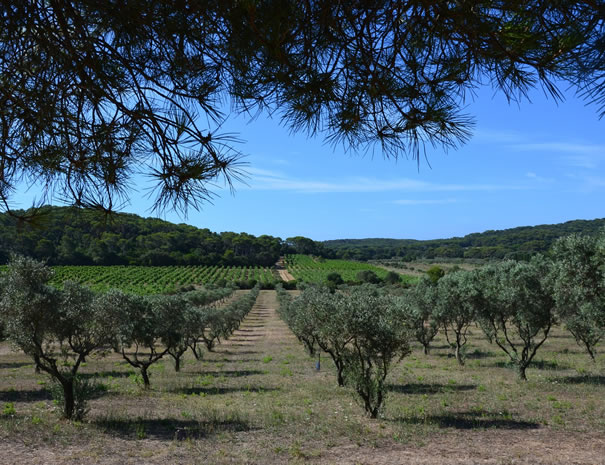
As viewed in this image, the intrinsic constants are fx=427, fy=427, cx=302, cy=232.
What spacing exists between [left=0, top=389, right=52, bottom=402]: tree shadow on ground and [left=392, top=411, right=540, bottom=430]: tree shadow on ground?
1395 centimetres

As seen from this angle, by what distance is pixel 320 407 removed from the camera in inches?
626

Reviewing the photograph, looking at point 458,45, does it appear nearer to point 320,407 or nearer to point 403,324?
point 403,324

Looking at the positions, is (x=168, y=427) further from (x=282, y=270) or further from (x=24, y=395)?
(x=282, y=270)

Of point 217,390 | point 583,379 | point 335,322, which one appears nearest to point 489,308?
point 583,379

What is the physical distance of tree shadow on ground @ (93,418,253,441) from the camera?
12.2m

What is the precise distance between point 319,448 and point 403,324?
5.67 meters

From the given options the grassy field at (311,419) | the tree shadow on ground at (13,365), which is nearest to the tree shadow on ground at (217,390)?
the grassy field at (311,419)

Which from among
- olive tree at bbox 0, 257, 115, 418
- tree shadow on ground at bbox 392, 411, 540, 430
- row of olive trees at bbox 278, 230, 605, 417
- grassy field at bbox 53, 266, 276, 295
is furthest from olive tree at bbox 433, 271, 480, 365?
grassy field at bbox 53, 266, 276, 295

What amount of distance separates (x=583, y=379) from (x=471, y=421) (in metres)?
9.12

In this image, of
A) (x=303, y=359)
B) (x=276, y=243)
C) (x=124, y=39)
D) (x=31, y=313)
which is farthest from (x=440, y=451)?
(x=276, y=243)

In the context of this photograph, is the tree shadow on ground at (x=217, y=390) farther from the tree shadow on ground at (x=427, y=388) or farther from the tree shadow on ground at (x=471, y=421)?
the tree shadow on ground at (x=471, y=421)

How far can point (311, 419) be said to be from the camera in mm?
13859

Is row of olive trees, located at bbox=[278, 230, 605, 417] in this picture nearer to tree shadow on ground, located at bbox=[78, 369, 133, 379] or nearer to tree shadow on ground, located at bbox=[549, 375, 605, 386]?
tree shadow on ground, located at bbox=[549, 375, 605, 386]

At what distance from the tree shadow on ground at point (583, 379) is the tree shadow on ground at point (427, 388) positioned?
4007mm
